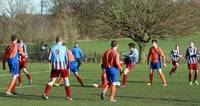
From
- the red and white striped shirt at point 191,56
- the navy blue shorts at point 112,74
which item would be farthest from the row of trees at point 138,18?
the navy blue shorts at point 112,74

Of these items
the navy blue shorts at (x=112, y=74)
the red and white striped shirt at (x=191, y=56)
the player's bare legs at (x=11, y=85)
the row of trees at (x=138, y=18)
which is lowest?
the player's bare legs at (x=11, y=85)

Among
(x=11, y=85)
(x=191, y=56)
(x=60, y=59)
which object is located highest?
(x=60, y=59)

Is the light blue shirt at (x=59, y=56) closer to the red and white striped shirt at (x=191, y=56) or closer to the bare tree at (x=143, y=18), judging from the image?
the red and white striped shirt at (x=191, y=56)

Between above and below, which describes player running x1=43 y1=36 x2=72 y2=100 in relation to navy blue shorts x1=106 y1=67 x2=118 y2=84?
above

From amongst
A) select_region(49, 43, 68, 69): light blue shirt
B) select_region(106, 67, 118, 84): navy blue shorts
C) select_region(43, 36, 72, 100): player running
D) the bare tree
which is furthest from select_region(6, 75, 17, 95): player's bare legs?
the bare tree

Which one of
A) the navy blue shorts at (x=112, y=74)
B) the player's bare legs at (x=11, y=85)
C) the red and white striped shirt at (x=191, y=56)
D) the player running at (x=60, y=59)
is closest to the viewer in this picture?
the player running at (x=60, y=59)

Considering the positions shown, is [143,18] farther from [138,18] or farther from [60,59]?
[60,59]

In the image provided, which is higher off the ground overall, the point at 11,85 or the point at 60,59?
the point at 60,59

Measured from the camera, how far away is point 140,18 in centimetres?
5806

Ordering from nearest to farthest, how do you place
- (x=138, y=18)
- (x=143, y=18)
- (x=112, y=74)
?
(x=112, y=74), (x=143, y=18), (x=138, y=18)

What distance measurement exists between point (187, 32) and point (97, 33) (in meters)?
10.2

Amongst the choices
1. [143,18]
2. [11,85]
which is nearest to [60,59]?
[11,85]

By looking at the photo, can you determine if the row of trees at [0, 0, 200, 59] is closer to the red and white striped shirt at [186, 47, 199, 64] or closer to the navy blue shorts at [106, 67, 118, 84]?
the red and white striped shirt at [186, 47, 199, 64]

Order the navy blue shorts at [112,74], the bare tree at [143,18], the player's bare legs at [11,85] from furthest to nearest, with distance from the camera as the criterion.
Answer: the bare tree at [143,18] < the player's bare legs at [11,85] < the navy blue shorts at [112,74]
